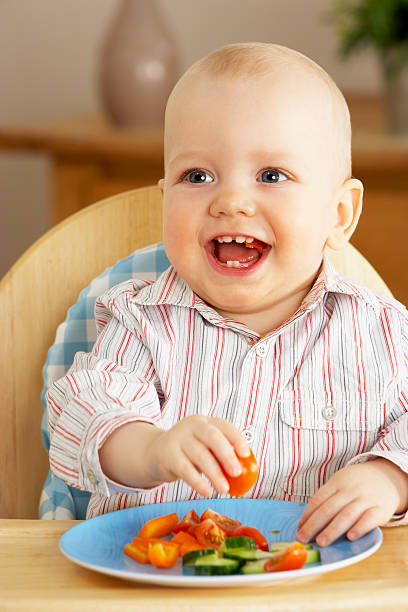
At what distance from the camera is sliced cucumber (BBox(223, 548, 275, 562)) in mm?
660

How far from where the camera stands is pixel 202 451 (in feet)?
2.30

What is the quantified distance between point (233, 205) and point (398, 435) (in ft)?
0.89

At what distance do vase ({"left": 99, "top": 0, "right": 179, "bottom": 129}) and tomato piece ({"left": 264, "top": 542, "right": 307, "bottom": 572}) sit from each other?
1979mm

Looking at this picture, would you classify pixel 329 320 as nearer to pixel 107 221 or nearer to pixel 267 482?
pixel 267 482

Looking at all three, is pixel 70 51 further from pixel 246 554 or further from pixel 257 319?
pixel 246 554

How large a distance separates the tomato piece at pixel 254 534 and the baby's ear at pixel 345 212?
1.18 feet

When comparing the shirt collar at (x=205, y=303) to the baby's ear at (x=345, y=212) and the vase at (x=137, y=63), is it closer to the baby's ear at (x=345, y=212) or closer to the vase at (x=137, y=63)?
the baby's ear at (x=345, y=212)

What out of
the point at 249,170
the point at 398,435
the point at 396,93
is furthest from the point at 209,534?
the point at 396,93

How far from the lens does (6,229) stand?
3451 millimetres

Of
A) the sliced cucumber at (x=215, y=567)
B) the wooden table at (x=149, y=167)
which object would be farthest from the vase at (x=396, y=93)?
the sliced cucumber at (x=215, y=567)

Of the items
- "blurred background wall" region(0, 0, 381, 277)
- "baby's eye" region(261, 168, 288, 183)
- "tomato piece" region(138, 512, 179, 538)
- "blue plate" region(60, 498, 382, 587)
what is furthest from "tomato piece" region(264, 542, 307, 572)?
"blurred background wall" region(0, 0, 381, 277)

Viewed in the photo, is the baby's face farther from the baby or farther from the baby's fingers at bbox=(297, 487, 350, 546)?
the baby's fingers at bbox=(297, 487, 350, 546)

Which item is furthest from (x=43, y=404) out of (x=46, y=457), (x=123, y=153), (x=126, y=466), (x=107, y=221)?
(x=123, y=153)

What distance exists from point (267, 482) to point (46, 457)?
33 centimetres
